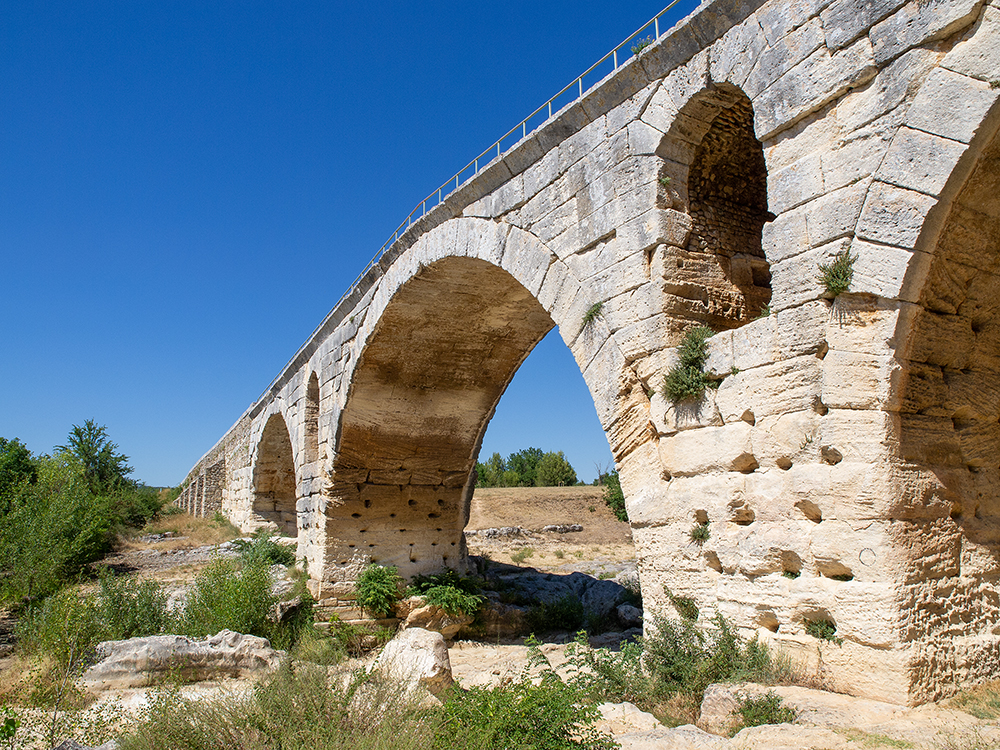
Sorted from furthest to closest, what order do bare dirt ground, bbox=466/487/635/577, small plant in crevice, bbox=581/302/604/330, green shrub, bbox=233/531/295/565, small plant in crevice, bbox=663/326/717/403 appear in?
1. bare dirt ground, bbox=466/487/635/577
2. green shrub, bbox=233/531/295/565
3. small plant in crevice, bbox=581/302/604/330
4. small plant in crevice, bbox=663/326/717/403

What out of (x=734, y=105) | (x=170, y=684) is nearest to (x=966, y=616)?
(x=734, y=105)

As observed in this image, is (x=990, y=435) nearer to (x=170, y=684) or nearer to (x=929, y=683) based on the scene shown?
(x=929, y=683)

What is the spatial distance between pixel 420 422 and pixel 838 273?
759cm

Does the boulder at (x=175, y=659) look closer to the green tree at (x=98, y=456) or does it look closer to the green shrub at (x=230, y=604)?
the green shrub at (x=230, y=604)

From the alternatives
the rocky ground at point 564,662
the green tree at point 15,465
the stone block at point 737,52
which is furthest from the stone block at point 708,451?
the green tree at point 15,465

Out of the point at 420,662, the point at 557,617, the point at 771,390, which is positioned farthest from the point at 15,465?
the point at 771,390

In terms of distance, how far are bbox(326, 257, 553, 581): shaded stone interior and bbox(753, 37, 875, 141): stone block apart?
15.2ft

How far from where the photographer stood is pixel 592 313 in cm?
539

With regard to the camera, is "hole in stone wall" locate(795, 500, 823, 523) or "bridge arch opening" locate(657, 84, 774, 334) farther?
"bridge arch opening" locate(657, 84, 774, 334)

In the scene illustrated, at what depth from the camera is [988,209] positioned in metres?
3.63

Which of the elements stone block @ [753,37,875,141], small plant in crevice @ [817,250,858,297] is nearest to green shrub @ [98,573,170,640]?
small plant in crevice @ [817,250,858,297]

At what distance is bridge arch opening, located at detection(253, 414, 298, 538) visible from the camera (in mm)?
18172

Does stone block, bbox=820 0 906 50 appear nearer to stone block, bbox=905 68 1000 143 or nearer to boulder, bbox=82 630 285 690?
stone block, bbox=905 68 1000 143

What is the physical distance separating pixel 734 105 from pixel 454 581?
798 cm
